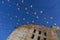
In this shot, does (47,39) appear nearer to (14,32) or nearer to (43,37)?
(43,37)

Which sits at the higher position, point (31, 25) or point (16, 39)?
point (31, 25)

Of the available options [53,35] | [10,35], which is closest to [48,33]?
[53,35]

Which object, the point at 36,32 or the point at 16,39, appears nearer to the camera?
the point at 16,39

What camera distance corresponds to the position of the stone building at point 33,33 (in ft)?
58.4

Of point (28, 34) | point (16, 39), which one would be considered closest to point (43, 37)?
point (28, 34)

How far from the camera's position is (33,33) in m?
19.0

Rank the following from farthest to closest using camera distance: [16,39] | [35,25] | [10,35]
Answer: [35,25], [10,35], [16,39]

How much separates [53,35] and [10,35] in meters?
6.08

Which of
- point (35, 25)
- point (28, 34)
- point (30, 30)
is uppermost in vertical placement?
point (35, 25)

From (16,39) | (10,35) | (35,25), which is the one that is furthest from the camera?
(35,25)

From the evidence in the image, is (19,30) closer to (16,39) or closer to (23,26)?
(23,26)

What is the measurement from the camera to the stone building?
17797 millimetres

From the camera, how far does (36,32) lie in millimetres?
19562

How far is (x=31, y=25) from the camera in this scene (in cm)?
2086
